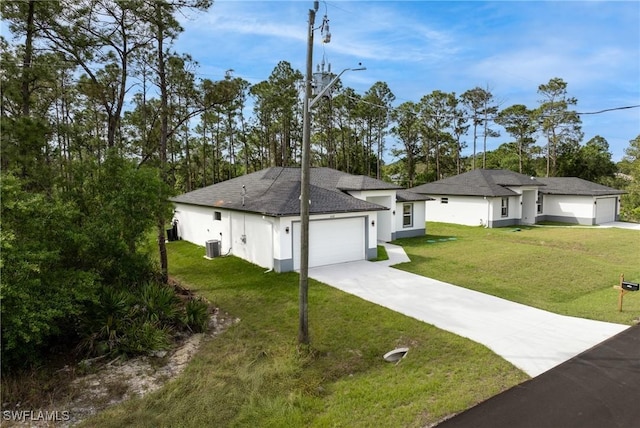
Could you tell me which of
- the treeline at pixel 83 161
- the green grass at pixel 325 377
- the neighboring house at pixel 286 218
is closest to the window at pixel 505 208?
the neighboring house at pixel 286 218

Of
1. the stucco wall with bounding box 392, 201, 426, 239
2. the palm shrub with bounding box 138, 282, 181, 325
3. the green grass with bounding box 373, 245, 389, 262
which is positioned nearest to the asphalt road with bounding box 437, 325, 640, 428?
the palm shrub with bounding box 138, 282, 181, 325

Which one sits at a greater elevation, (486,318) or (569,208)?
(569,208)

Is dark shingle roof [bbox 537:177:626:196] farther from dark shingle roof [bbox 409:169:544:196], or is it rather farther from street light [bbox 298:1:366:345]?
street light [bbox 298:1:366:345]

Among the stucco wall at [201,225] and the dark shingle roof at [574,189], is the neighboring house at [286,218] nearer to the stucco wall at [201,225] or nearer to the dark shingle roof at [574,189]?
the stucco wall at [201,225]

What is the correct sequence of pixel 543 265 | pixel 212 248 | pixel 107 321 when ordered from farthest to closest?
1. pixel 212 248
2. pixel 543 265
3. pixel 107 321

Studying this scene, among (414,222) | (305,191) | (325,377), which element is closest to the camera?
(325,377)

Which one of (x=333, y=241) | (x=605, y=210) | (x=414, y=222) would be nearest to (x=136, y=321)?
(x=333, y=241)

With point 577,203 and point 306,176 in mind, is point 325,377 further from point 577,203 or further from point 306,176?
point 577,203
